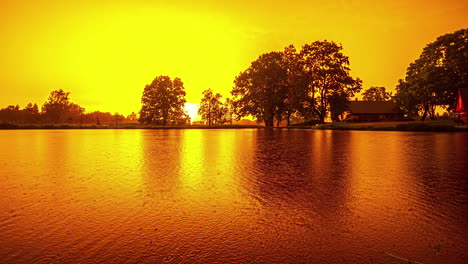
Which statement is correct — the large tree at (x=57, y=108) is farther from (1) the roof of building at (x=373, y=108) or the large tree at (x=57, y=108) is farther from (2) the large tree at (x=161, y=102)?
(1) the roof of building at (x=373, y=108)

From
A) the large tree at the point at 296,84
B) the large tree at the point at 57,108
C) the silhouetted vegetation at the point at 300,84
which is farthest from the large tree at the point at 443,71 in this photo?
the large tree at the point at 57,108

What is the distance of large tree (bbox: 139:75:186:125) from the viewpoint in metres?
90.9

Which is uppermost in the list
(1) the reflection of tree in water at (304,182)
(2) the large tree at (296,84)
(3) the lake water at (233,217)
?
(2) the large tree at (296,84)

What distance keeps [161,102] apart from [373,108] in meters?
67.0

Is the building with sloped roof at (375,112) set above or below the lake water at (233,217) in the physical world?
above

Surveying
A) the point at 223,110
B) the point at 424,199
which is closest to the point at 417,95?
the point at 223,110

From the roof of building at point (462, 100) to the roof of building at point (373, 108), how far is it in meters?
35.6

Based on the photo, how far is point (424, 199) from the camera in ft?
22.6

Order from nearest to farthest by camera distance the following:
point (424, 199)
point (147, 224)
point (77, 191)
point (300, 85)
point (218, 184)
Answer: point (147, 224)
point (424, 199)
point (77, 191)
point (218, 184)
point (300, 85)

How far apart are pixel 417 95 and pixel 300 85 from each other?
25384mm

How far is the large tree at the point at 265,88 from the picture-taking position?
7844cm

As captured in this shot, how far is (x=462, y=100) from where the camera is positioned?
175 ft

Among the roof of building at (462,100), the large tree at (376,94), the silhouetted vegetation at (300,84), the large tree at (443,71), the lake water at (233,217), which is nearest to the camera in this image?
the lake water at (233,217)

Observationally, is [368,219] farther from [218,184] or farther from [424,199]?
[218,184]
